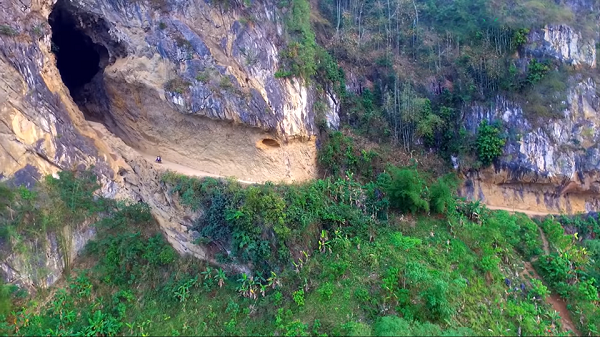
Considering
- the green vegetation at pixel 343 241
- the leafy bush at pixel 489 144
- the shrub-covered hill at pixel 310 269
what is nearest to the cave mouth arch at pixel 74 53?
the green vegetation at pixel 343 241

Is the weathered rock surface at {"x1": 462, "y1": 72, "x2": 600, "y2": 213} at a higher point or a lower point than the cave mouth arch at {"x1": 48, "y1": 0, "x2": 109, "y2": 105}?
lower

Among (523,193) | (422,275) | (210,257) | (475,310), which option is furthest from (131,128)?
(523,193)

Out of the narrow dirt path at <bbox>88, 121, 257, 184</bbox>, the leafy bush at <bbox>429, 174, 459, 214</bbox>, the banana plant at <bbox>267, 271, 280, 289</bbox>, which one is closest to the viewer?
the banana plant at <bbox>267, 271, 280, 289</bbox>

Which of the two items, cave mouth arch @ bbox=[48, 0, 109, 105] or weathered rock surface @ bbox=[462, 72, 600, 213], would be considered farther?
weathered rock surface @ bbox=[462, 72, 600, 213]

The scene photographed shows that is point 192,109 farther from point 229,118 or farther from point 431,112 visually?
point 431,112

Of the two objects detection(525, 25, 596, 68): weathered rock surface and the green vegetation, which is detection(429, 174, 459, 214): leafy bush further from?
detection(525, 25, 596, 68): weathered rock surface

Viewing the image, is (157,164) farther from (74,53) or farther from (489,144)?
(489,144)

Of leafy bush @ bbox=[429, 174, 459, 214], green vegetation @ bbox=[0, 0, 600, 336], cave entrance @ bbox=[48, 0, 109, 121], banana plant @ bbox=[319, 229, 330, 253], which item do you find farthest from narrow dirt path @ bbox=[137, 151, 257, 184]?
leafy bush @ bbox=[429, 174, 459, 214]
